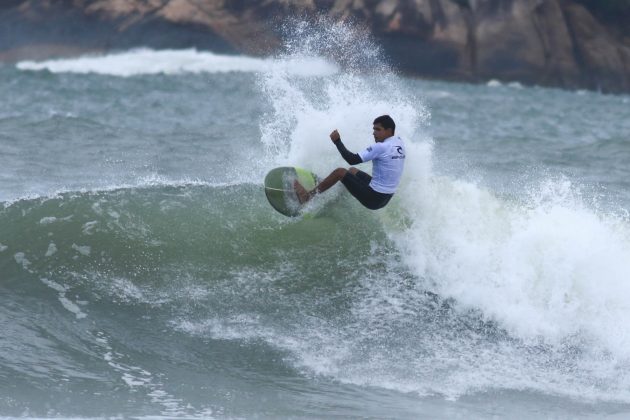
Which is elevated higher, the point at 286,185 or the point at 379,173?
the point at 379,173

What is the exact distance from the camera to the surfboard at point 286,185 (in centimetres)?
964

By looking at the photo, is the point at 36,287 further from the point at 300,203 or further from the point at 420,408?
the point at 420,408

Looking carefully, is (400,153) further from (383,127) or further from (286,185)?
(286,185)

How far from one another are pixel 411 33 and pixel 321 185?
44.1m

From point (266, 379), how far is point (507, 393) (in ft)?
6.36

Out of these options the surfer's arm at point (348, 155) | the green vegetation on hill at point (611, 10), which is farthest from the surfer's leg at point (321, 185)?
the green vegetation on hill at point (611, 10)

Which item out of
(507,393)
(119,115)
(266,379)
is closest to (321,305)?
(266,379)

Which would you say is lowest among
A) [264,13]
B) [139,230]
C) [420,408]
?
[420,408]

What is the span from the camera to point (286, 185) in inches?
379

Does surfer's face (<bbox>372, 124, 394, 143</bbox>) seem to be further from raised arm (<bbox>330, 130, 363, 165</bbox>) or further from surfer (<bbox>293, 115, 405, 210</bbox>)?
raised arm (<bbox>330, 130, 363, 165</bbox>)

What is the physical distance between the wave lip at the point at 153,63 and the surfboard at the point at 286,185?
35.3m

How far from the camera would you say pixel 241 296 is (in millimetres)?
9031

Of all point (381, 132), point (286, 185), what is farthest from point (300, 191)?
point (381, 132)

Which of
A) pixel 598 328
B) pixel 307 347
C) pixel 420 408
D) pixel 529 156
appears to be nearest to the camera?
pixel 420 408
